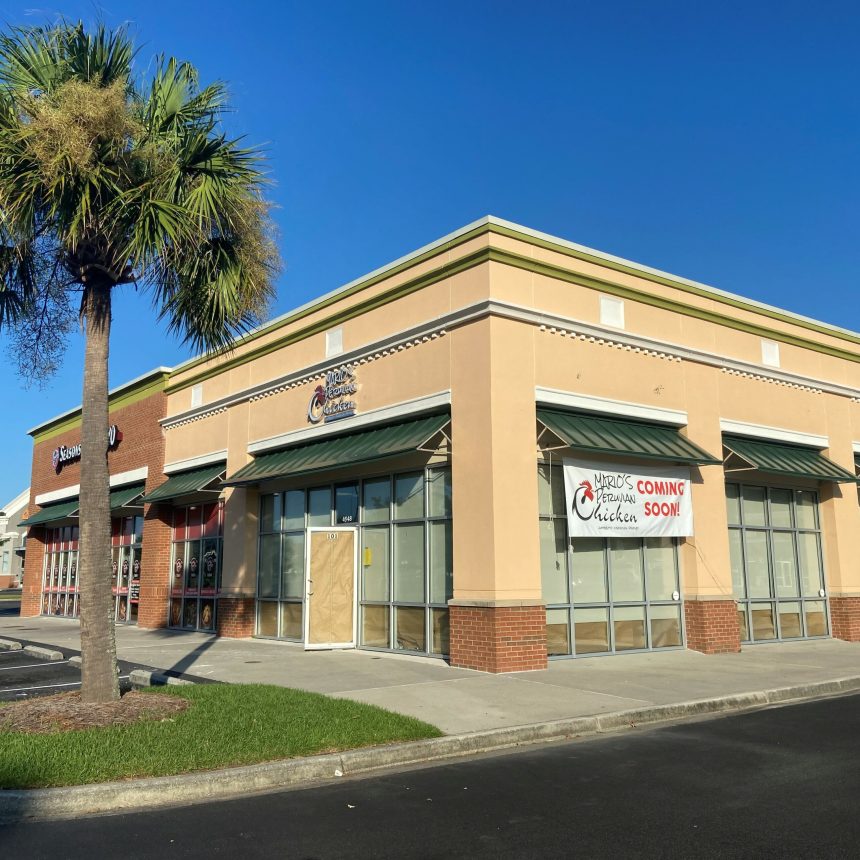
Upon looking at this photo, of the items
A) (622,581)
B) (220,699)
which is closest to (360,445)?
(622,581)

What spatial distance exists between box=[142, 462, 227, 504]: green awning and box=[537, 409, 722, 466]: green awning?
9206 mm

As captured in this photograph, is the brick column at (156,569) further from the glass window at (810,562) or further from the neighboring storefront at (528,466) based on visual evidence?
the glass window at (810,562)

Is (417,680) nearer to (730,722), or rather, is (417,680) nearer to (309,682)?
(309,682)

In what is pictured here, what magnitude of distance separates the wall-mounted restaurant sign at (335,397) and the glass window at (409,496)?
69.9 inches

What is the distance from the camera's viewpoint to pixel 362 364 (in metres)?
15.8

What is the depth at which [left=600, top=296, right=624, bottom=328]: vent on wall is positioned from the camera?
49.0 ft

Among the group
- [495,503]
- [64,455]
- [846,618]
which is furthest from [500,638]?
[64,455]

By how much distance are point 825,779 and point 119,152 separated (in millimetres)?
9315

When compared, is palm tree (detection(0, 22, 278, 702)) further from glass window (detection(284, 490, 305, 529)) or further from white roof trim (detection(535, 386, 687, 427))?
glass window (detection(284, 490, 305, 529))

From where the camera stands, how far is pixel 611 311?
15078mm

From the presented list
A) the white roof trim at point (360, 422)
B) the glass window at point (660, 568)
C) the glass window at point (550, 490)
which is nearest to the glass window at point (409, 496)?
the white roof trim at point (360, 422)

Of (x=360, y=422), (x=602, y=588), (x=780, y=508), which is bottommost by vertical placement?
(x=602, y=588)

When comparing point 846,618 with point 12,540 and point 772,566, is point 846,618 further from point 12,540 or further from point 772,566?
point 12,540

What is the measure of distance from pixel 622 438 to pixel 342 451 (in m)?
5.09
